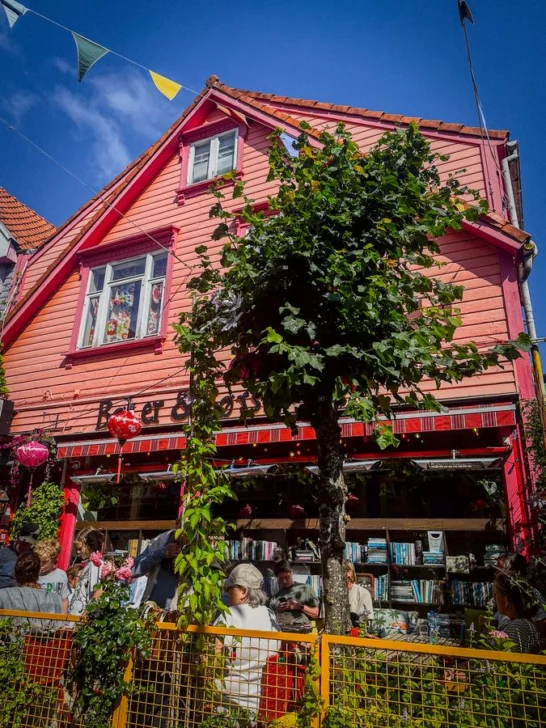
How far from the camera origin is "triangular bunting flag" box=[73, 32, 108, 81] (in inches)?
260

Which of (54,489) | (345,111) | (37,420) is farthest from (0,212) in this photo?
(345,111)

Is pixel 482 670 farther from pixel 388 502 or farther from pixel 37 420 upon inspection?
pixel 37 420

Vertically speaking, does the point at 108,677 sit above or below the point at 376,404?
below

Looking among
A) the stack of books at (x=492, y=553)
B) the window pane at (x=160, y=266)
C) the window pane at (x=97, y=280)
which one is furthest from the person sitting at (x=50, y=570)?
the window pane at (x=97, y=280)

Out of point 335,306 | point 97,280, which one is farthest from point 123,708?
point 97,280

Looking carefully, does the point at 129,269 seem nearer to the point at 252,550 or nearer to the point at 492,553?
the point at 252,550

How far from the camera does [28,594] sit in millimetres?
4102

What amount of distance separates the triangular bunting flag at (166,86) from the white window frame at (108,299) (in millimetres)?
3418

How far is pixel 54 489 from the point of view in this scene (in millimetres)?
9500

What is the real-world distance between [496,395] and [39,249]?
1116 centimetres

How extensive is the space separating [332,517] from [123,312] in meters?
7.80

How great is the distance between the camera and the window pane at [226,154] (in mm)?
10438

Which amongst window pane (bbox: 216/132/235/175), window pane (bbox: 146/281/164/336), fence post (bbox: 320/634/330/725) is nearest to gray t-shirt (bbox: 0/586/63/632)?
fence post (bbox: 320/634/330/725)

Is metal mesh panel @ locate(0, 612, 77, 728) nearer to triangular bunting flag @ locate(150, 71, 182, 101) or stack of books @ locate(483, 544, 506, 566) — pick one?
stack of books @ locate(483, 544, 506, 566)
